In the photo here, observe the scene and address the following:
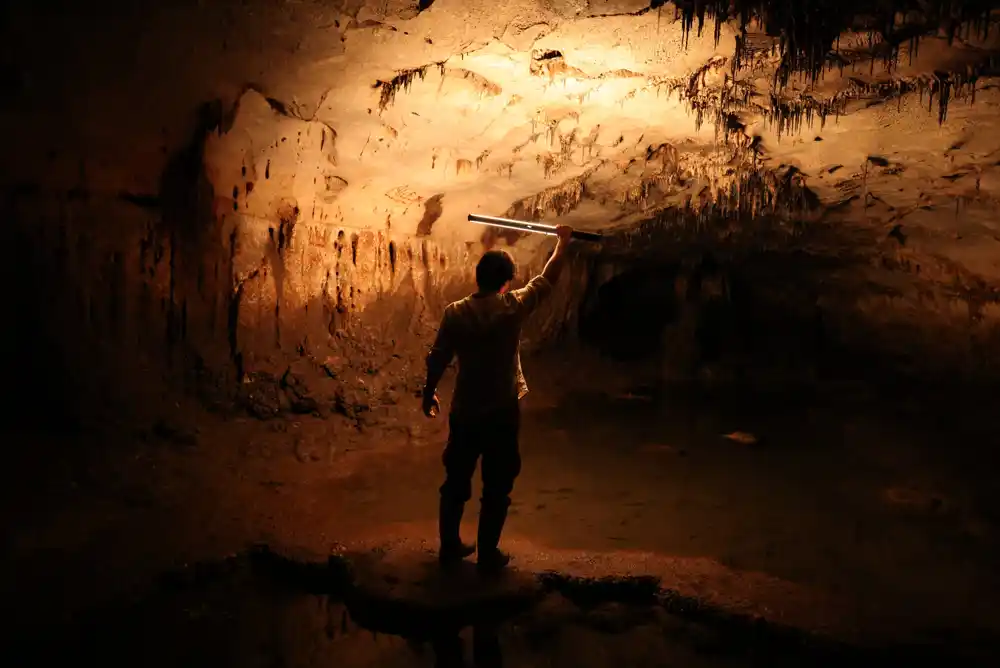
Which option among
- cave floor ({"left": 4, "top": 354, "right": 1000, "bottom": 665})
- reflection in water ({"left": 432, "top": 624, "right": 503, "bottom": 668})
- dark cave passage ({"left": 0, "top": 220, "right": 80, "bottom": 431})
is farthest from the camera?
dark cave passage ({"left": 0, "top": 220, "right": 80, "bottom": 431})

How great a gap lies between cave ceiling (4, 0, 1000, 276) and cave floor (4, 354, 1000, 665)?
2.65 metres

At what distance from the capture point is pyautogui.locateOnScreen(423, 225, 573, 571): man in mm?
3262

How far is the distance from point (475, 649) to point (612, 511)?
231 centimetres

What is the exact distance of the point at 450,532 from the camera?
3.47 meters

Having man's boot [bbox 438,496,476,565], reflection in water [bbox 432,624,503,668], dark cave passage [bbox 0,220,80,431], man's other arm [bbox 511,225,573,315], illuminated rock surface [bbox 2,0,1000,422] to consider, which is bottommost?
reflection in water [bbox 432,624,503,668]

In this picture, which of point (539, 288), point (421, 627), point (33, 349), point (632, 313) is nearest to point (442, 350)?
point (539, 288)

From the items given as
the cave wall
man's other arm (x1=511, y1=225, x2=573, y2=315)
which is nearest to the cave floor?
the cave wall

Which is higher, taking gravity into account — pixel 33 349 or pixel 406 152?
pixel 406 152

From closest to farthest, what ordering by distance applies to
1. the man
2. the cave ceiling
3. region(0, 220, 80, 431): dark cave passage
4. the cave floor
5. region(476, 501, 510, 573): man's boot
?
the man
region(476, 501, 510, 573): man's boot
the cave floor
the cave ceiling
region(0, 220, 80, 431): dark cave passage

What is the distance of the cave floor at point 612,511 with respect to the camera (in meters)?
3.54

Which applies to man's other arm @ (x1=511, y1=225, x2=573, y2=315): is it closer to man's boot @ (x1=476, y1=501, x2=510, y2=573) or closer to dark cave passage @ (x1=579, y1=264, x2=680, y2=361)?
man's boot @ (x1=476, y1=501, x2=510, y2=573)

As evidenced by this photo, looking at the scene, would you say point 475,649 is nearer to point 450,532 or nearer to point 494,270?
point 450,532

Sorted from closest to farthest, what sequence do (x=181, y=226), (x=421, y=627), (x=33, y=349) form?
(x=421, y=627)
(x=33, y=349)
(x=181, y=226)

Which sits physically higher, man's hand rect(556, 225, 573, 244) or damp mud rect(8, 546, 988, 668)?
man's hand rect(556, 225, 573, 244)
